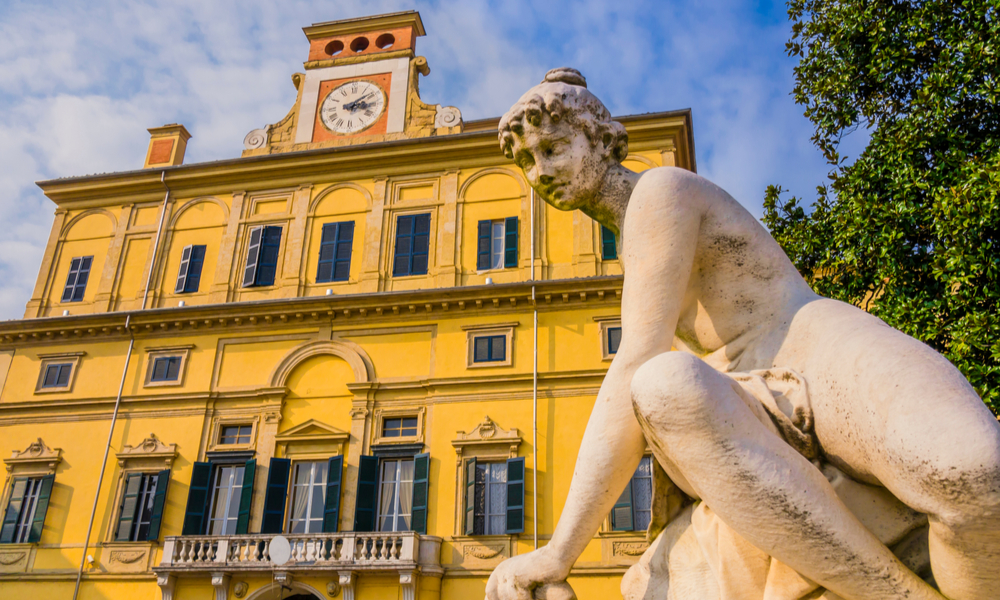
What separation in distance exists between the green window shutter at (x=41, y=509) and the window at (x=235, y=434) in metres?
3.97

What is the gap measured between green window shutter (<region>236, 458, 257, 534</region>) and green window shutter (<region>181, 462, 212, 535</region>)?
75cm

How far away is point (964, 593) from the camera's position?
4.33 feet

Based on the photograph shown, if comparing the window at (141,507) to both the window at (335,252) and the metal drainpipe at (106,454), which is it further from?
the window at (335,252)

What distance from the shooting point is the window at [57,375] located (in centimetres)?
2014

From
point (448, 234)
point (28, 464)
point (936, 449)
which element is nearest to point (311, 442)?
point (448, 234)

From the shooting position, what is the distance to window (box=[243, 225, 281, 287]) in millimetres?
20531

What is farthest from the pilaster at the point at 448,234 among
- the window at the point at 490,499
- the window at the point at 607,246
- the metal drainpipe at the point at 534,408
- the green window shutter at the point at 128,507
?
the green window shutter at the point at 128,507

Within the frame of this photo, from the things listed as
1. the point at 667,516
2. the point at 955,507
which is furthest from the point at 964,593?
the point at 667,516

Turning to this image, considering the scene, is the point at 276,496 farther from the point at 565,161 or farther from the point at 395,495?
the point at 565,161

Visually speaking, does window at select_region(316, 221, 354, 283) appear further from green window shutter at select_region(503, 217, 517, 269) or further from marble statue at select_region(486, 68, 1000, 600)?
marble statue at select_region(486, 68, 1000, 600)

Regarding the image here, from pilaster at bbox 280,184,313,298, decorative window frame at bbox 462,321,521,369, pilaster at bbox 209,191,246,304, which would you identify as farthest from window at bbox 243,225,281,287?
decorative window frame at bbox 462,321,521,369

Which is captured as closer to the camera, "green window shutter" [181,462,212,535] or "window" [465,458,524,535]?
"window" [465,458,524,535]

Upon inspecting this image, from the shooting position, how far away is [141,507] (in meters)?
18.5

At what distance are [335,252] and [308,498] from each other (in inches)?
237
